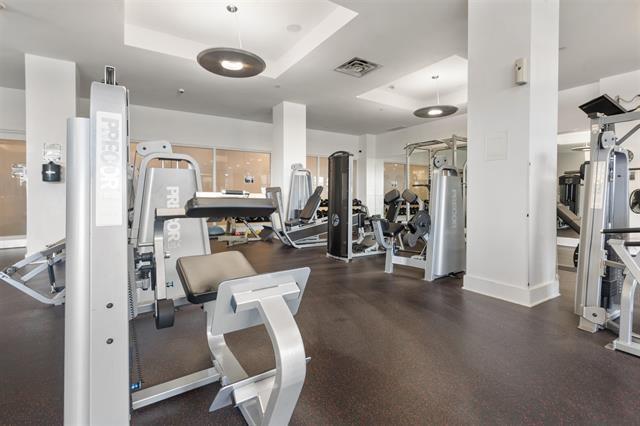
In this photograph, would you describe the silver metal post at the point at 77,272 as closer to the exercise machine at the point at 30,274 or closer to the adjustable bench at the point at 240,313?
the adjustable bench at the point at 240,313

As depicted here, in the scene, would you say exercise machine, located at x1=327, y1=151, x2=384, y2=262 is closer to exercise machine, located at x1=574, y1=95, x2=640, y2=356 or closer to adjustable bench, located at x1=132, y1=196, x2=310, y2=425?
exercise machine, located at x1=574, y1=95, x2=640, y2=356

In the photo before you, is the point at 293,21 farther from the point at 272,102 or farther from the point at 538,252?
the point at 538,252

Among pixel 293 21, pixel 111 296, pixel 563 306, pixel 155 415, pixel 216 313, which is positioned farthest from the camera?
pixel 293 21

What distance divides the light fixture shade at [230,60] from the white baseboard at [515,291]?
333 cm

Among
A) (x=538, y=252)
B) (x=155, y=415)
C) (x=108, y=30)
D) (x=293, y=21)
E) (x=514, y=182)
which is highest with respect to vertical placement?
(x=293, y=21)

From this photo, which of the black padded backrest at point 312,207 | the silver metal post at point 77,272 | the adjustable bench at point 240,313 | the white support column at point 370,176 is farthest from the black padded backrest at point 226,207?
the white support column at point 370,176

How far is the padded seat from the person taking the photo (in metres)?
1.17

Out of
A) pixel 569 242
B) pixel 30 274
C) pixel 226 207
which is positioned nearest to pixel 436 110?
pixel 569 242

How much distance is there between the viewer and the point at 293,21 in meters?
3.92

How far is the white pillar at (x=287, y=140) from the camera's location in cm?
648

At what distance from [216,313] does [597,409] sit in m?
1.62

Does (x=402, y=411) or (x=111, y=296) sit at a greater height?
(x=111, y=296)

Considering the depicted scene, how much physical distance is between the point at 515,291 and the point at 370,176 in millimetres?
7393

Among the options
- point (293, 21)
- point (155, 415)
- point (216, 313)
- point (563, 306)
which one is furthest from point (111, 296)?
point (293, 21)
